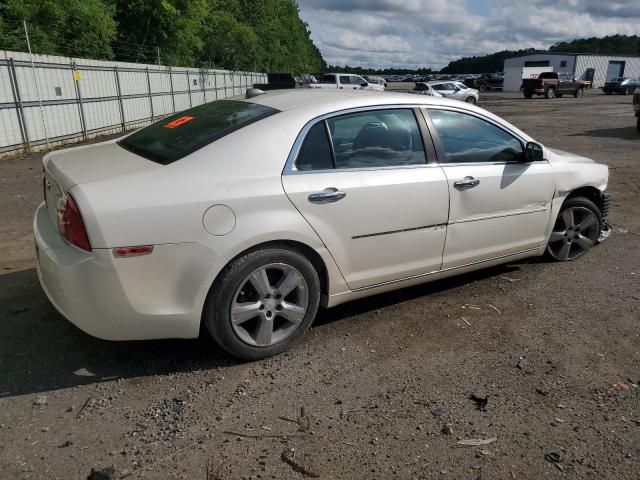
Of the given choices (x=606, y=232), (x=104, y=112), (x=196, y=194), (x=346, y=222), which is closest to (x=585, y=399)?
(x=346, y=222)

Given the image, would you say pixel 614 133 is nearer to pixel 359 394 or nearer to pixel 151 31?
pixel 359 394

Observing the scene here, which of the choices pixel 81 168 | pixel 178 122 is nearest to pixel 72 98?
pixel 178 122

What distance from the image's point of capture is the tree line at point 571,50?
103m

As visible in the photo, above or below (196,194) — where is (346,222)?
below

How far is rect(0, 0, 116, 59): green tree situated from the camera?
52.6 ft

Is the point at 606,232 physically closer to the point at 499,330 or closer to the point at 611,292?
the point at 611,292

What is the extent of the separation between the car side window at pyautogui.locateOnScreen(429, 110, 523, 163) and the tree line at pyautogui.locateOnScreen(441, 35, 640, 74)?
265 ft

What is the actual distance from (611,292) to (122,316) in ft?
12.6

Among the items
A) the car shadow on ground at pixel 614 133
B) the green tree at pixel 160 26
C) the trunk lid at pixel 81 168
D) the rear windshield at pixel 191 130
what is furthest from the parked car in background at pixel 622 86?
the trunk lid at pixel 81 168

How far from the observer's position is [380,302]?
4.10 m

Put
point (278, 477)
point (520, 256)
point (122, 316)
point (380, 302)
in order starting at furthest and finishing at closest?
point (520, 256) < point (380, 302) < point (122, 316) < point (278, 477)

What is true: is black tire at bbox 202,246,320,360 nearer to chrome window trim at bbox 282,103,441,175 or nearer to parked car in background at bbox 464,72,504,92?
chrome window trim at bbox 282,103,441,175

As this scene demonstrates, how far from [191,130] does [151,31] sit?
101ft

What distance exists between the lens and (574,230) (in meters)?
4.85
